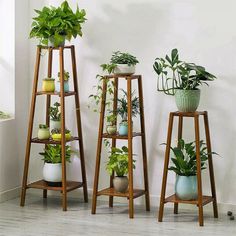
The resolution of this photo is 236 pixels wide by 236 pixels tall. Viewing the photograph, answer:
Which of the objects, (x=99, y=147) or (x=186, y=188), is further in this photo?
(x=99, y=147)

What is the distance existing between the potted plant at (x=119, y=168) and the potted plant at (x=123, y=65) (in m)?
0.60

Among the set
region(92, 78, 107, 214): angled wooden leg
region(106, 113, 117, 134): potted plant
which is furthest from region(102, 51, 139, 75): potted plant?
region(106, 113, 117, 134): potted plant

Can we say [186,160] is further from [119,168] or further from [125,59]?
[125,59]

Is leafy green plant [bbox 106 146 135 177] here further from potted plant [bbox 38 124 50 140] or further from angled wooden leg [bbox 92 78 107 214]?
potted plant [bbox 38 124 50 140]

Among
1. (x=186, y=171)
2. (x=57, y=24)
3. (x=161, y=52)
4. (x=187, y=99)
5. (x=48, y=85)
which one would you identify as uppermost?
(x=57, y=24)

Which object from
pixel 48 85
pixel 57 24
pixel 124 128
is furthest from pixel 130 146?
pixel 57 24

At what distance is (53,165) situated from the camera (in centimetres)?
572

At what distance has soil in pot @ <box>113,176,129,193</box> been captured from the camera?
5.46m

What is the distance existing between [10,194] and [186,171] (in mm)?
1596

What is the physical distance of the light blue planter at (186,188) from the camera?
5203 mm

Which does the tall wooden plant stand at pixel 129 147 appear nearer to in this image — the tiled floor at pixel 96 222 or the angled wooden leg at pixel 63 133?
the tiled floor at pixel 96 222

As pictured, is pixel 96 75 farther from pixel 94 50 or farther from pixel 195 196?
pixel 195 196

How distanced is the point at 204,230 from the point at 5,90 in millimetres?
2073

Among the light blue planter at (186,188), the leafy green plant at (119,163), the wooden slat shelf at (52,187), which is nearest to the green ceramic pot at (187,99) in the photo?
the light blue planter at (186,188)
